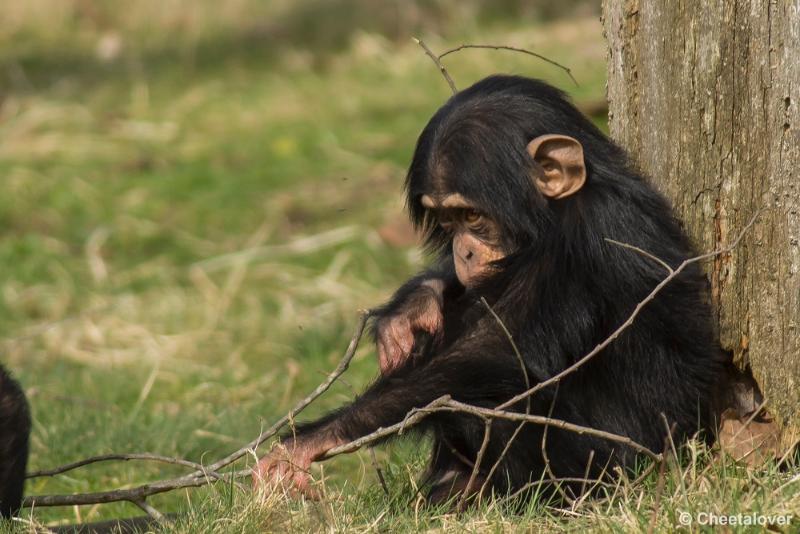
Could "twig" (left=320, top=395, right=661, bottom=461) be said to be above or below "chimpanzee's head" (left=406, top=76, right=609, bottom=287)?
below

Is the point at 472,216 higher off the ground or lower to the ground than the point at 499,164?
lower

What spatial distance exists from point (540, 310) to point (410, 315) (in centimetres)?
69

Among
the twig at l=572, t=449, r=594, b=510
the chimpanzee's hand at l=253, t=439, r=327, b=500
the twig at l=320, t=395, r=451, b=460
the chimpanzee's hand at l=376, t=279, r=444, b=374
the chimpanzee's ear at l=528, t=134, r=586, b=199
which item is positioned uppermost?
the chimpanzee's ear at l=528, t=134, r=586, b=199

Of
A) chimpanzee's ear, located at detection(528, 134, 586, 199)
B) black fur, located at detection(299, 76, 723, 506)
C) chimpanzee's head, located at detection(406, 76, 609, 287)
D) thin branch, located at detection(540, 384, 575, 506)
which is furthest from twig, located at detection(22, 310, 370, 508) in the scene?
chimpanzee's ear, located at detection(528, 134, 586, 199)

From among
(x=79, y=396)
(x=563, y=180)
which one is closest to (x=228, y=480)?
(x=563, y=180)

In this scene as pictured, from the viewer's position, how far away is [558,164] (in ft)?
12.8

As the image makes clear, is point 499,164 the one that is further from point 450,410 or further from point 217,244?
point 217,244

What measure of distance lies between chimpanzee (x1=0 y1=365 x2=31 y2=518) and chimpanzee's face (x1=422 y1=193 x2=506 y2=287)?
150 cm

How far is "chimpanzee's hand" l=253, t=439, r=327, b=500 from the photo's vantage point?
368 centimetres

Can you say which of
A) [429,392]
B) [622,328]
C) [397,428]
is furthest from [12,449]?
[622,328]

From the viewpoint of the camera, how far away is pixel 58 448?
523 cm

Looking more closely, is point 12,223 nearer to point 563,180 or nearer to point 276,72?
point 276,72

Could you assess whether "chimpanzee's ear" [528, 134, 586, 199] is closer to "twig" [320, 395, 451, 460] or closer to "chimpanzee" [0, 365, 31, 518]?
"twig" [320, 395, 451, 460]

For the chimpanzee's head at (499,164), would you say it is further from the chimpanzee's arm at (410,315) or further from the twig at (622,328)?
the twig at (622,328)
